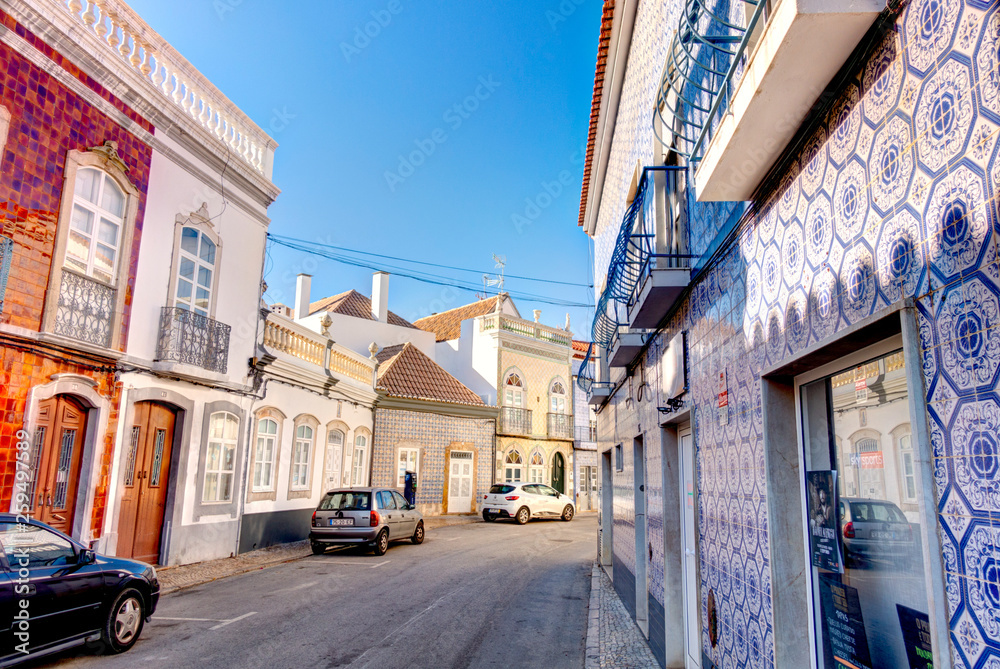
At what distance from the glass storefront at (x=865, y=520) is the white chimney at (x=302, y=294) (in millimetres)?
28815

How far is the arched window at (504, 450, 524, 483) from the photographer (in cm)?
3039

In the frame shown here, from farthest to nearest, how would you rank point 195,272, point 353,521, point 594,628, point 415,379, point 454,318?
1. point 454,318
2. point 415,379
3. point 353,521
4. point 195,272
5. point 594,628

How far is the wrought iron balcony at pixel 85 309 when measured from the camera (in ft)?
32.7

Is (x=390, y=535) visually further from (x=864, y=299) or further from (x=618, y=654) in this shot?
(x=864, y=299)

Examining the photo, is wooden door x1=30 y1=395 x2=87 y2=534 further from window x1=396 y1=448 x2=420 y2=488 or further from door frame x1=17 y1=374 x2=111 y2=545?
window x1=396 y1=448 x2=420 y2=488

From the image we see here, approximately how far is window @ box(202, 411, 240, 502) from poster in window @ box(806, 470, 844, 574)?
42.2ft

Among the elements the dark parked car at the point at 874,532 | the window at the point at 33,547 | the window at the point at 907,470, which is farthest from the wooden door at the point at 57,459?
the window at the point at 907,470

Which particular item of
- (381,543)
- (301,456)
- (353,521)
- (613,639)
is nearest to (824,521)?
(613,639)

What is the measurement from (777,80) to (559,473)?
3201 cm

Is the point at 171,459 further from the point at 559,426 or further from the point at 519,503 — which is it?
the point at 559,426

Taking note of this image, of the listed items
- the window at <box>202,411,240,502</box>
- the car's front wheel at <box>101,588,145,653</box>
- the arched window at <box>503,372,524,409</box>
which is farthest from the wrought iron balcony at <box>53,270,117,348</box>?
the arched window at <box>503,372,524,409</box>

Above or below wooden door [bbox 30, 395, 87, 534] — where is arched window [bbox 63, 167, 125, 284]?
above

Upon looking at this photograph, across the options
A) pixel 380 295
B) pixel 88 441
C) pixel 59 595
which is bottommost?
pixel 59 595

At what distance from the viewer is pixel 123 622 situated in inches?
271
